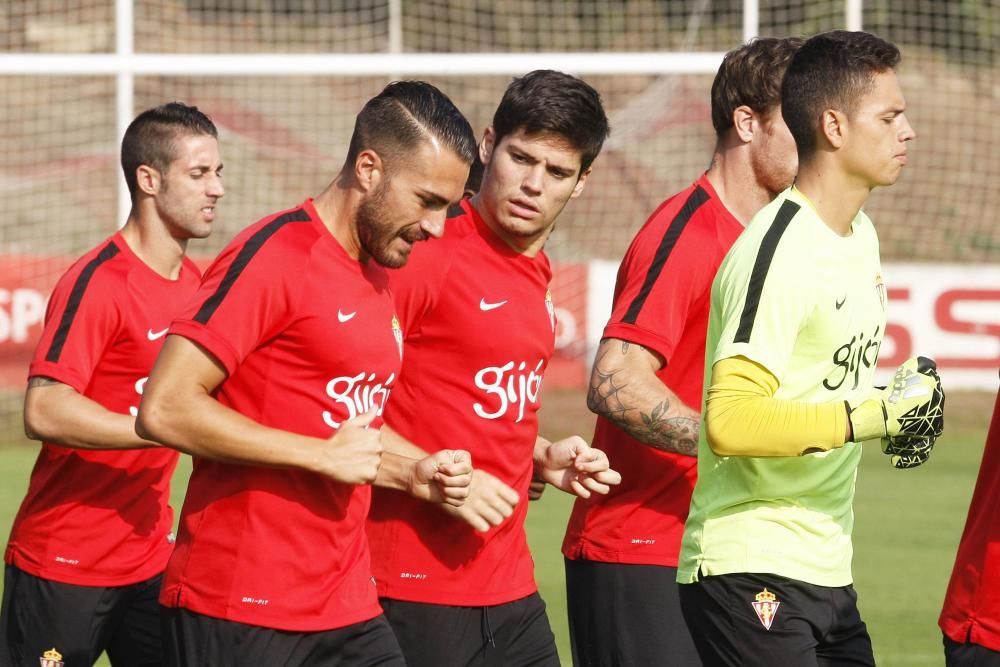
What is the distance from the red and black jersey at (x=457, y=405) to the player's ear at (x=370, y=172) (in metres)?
0.54

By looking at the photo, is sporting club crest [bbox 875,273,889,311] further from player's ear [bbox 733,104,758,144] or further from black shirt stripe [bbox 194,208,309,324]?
black shirt stripe [bbox 194,208,309,324]

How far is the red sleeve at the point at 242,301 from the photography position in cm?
379

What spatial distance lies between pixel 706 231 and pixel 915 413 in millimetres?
1329

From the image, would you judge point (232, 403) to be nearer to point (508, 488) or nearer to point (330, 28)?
point (508, 488)

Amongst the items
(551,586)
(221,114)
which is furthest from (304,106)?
(551,586)

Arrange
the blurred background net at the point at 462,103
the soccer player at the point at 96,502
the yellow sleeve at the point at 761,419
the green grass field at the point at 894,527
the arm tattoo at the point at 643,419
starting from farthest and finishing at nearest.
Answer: the blurred background net at the point at 462,103, the green grass field at the point at 894,527, the soccer player at the point at 96,502, the arm tattoo at the point at 643,419, the yellow sleeve at the point at 761,419

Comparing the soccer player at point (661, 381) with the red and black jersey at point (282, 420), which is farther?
the soccer player at point (661, 381)

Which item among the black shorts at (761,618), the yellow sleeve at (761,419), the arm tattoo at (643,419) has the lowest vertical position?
the black shorts at (761,618)

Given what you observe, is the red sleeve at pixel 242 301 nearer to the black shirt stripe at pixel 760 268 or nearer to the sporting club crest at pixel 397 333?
the sporting club crest at pixel 397 333

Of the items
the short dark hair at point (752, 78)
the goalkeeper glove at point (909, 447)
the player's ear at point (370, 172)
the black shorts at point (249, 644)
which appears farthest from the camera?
the short dark hair at point (752, 78)

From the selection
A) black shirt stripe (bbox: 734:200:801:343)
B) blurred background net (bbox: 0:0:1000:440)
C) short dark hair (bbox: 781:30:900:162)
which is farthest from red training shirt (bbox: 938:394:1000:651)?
blurred background net (bbox: 0:0:1000:440)

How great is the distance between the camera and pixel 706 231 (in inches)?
189

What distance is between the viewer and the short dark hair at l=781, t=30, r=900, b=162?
3.88 metres

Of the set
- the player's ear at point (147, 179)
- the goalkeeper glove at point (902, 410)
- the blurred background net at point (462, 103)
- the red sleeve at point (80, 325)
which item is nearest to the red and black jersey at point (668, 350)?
the goalkeeper glove at point (902, 410)
